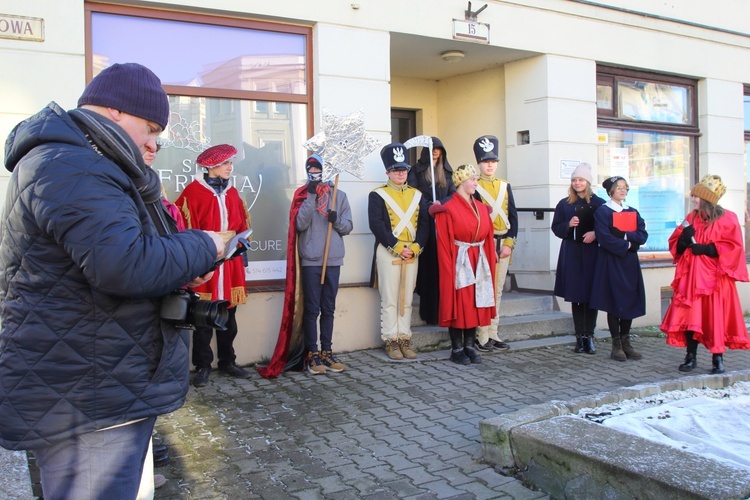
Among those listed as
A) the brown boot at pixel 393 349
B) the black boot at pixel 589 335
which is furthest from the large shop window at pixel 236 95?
the black boot at pixel 589 335

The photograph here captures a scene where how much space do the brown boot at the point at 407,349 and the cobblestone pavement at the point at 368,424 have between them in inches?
4.3

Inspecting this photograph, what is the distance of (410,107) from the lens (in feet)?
32.1

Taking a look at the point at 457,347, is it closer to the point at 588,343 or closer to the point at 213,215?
the point at 588,343

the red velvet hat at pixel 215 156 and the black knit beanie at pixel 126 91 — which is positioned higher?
the red velvet hat at pixel 215 156

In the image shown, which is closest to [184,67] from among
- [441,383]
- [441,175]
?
[441,175]

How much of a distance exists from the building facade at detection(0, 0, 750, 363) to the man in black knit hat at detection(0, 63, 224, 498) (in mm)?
4233

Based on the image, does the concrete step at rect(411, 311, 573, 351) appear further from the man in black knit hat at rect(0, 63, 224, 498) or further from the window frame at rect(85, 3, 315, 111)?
the man in black knit hat at rect(0, 63, 224, 498)

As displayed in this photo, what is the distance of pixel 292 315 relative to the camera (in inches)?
247

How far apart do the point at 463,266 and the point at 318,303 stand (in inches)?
58.1

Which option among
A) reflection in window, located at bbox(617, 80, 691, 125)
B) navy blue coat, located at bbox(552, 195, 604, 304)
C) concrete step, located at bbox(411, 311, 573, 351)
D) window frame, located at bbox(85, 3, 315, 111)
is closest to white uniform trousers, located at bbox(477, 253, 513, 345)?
concrete step, located at bbox(411, 311, 573, 351)

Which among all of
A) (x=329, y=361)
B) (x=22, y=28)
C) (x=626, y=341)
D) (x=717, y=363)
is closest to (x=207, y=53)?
(x=22, y=28)

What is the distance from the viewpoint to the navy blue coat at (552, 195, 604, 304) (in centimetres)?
718

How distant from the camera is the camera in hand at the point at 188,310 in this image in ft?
6.84

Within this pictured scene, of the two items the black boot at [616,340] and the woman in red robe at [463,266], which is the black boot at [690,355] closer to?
the black boot at [616,340]
